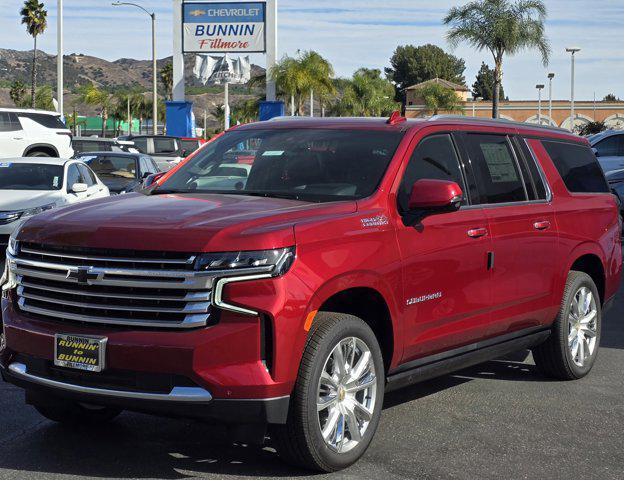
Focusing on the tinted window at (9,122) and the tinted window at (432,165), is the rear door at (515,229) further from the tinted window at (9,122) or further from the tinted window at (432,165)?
the tinted window at (9,122)

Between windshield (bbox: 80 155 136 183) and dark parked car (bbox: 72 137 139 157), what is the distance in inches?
280

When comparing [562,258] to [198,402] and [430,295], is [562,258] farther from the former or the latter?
[198,402]

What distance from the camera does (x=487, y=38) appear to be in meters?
48.5

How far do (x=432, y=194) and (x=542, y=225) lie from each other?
5.25 ft

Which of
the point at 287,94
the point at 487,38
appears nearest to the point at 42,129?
the point at 487,38

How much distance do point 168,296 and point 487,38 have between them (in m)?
45.7

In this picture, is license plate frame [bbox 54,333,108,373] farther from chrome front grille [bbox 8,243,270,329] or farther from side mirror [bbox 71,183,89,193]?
side mirror [bbox 71,183,89,193]

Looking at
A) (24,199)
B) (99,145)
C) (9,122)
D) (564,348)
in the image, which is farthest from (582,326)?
(99,145)

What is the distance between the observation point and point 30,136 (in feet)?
86.3

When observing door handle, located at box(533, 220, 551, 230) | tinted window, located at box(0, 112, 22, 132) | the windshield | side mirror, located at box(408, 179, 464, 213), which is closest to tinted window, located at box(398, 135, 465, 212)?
side mirror, located at box(408, 179, 464, 213)

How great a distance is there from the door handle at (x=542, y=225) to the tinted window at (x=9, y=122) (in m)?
21.3

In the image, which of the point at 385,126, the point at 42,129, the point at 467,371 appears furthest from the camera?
the point at 42,129

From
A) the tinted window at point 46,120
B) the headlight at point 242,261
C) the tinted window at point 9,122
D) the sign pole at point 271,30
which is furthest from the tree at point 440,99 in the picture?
the headlight at point 242,261

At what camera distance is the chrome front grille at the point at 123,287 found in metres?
4.70
